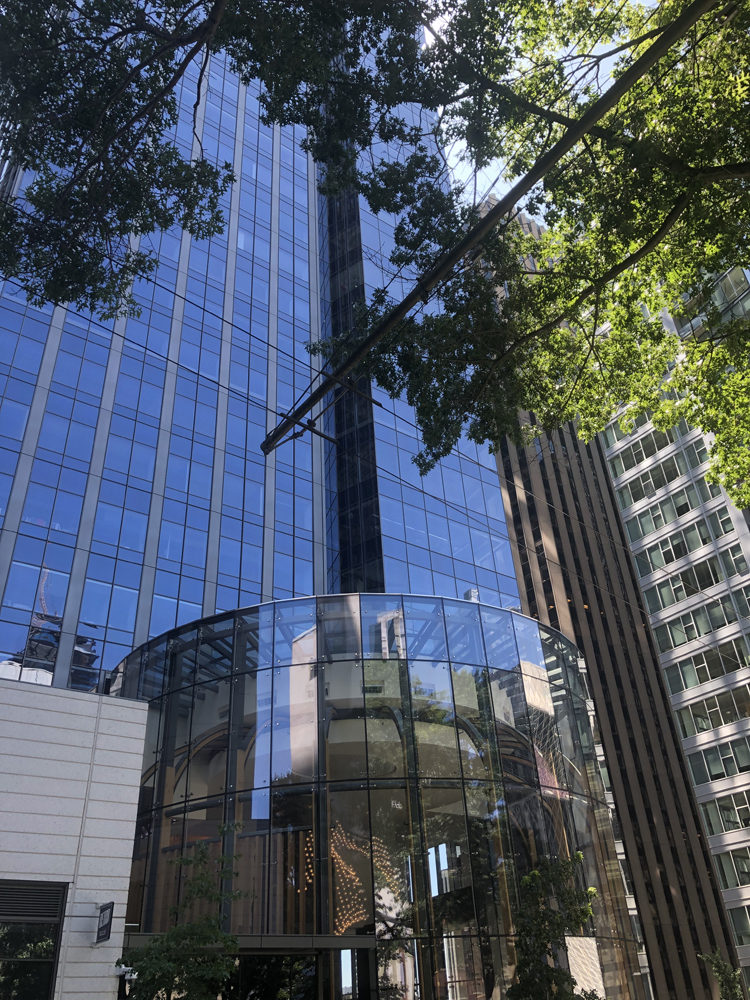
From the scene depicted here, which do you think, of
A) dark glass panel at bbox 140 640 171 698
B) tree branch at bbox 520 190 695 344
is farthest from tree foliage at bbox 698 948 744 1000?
tree branch at bbox 520 190 695 344

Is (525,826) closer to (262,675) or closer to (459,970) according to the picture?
(459,970)

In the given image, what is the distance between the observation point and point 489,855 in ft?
67.6

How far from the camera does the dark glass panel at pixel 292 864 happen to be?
62.6ft

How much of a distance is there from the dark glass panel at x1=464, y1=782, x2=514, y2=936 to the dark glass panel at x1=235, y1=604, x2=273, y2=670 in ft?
22.2

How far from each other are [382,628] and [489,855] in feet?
22.0

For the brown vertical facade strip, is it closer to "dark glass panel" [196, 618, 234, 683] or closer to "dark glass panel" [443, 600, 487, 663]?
"dark glass panel" [443, 600, 487, 663]

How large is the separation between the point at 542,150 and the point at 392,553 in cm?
2847

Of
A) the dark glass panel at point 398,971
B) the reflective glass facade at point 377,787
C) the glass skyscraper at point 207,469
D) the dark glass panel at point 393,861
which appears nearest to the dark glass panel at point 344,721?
the reflective glass facade at point 377,787

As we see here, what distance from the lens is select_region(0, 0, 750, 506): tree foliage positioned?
1258 cm

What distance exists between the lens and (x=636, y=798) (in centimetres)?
8244

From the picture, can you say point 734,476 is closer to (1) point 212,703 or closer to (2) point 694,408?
(2) point 694,408

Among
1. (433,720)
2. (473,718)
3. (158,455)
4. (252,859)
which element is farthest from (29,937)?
(158,455)

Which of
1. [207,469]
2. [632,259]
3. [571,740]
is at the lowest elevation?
[571,740]

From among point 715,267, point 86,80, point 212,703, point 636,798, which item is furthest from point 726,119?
point 636,798
